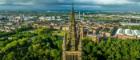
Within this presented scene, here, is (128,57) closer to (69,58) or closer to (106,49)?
(106,49)

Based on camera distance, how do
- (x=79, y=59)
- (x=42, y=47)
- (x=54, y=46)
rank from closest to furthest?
(x=79, y=59)
(x=42, y=47)
(x=54, y=46)

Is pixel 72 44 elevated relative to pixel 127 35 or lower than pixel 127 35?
elevated

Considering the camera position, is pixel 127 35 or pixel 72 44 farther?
pixel 127 35

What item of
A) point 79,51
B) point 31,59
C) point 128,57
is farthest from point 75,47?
point 128,57

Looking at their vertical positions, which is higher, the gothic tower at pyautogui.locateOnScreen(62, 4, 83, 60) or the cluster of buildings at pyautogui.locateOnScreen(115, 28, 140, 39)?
the gothic tower at pyautogui.locateOnScreen(62, 4, 83, 60)

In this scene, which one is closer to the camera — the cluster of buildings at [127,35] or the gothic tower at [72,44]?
the gothic tower at [72,44]

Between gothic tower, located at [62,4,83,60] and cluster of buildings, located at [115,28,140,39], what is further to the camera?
cluster of buildings, located at [115,28,140,39]

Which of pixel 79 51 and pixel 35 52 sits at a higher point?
pixel 79 51

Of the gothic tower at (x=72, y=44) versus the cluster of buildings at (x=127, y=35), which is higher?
the gothic tower at (x=72, y=44)
